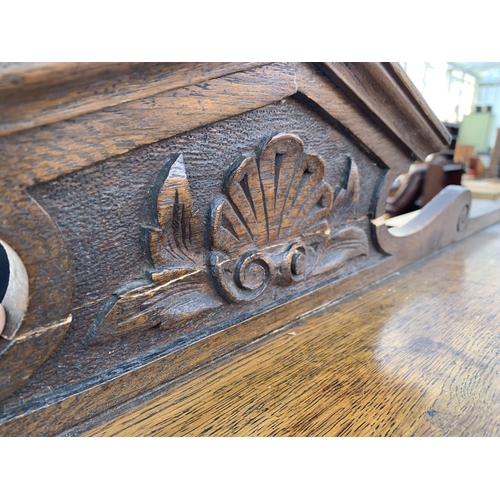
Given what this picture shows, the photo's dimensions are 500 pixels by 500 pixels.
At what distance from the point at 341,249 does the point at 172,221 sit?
0.33 meters

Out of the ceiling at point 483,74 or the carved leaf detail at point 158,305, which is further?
the ceiling at point 483,74

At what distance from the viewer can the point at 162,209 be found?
0.41m

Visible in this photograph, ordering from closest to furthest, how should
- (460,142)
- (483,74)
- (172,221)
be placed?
(172,221) → (460,142) → (483,74)

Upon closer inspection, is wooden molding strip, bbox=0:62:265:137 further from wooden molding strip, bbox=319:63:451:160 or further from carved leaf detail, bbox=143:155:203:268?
wooden molding strip, bbox=319:63:451:160

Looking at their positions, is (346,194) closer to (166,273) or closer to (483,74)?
(166,273)

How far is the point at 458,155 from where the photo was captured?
255 centimetres

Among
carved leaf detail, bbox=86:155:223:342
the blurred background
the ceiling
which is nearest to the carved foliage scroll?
carved leaf detail, bbox=86:155:223:342

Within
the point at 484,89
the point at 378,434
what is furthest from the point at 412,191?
the point at 484,89

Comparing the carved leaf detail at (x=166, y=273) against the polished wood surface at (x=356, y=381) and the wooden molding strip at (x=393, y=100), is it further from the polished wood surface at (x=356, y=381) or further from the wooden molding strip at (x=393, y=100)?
the wooden molding strip at (x=393, y=100)

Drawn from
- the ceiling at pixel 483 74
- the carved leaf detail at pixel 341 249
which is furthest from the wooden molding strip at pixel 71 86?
the ceiling at pixel 483 74

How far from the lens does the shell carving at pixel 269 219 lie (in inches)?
19.0

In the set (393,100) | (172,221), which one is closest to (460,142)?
(393,100)
